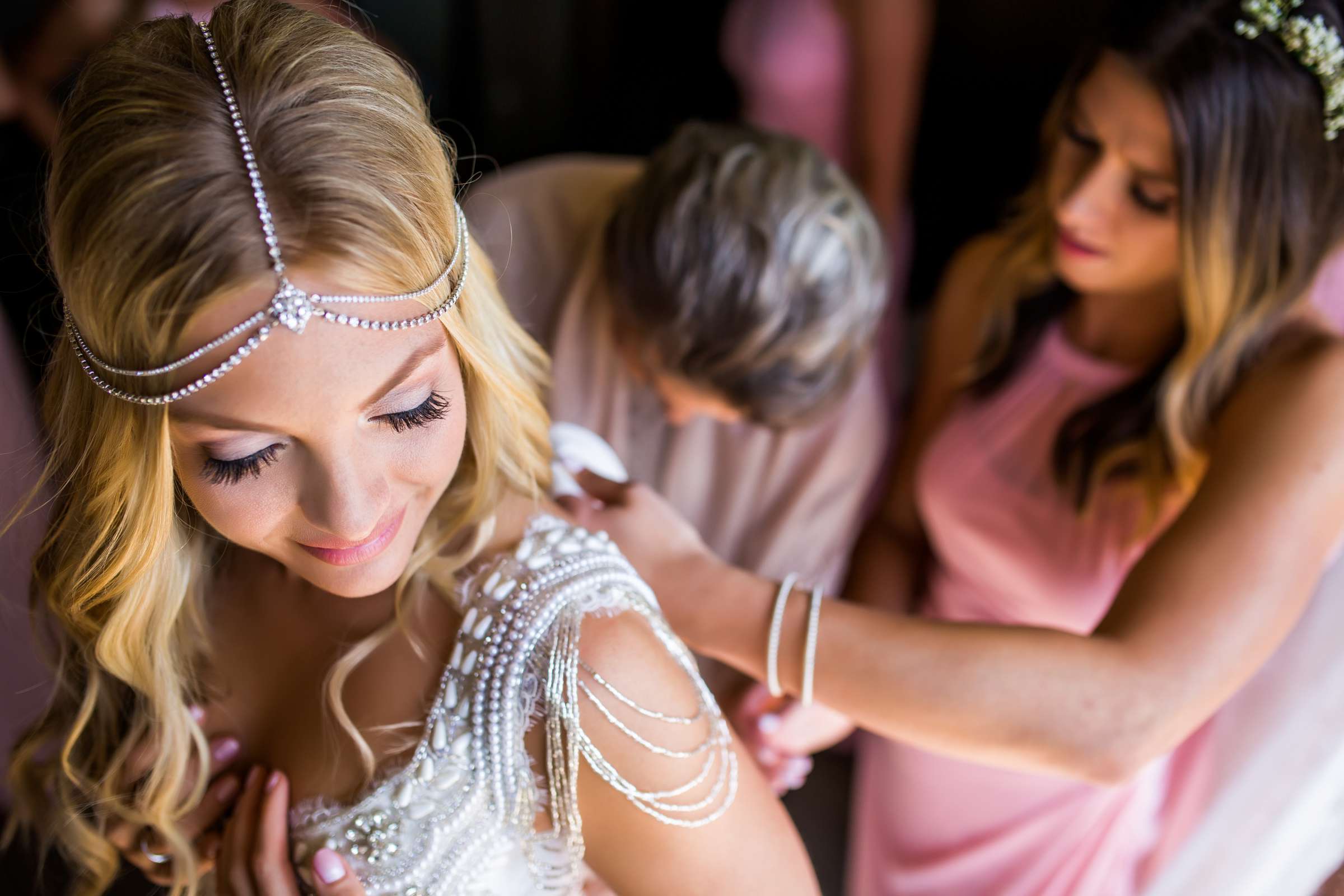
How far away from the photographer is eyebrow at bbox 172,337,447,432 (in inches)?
25.9

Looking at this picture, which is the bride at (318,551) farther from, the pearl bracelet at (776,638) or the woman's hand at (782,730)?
the woman's hand at (782,730)

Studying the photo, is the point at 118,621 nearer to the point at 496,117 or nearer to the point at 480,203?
the point at 480,203

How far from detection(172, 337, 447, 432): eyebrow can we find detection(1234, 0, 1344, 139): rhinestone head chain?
97cm

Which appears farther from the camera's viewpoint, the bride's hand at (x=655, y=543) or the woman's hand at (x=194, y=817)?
the bride's hand at (x=655, y=543)

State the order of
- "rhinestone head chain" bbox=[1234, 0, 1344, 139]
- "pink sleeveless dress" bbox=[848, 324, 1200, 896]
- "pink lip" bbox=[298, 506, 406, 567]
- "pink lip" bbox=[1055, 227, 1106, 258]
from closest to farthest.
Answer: "pink lip" bbox=[298, 506, 406, 567] < "rhinestone head chain" bbox=[1234, 0, 1344, 139] < "pink lip" bbox=[1055, 227, 1106, 258] < "pink sleeveless dress" bbox=[848, 324, 1200, 896]

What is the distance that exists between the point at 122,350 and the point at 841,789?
5.21 ft

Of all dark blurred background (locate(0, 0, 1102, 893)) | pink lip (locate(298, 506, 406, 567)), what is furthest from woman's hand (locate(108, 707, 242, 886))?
dark blurred background (locate(0, 0, 1102, 893))

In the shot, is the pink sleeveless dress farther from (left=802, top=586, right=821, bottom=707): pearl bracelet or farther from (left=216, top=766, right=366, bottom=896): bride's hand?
(left=216, top=766, right=366, bottom=896): bride's hand

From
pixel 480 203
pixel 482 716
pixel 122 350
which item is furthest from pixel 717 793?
pixel 480 203

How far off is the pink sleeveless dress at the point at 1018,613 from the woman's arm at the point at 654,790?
702mm

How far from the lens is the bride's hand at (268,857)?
817mm

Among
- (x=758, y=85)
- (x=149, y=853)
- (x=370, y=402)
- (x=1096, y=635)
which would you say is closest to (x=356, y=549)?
(x=370, y=402)

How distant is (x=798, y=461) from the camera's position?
164cm

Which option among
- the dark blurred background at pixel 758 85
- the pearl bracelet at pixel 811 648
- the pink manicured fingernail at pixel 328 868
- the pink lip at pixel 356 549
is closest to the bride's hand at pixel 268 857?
the pink manicured fingernail at pixel 328 868
